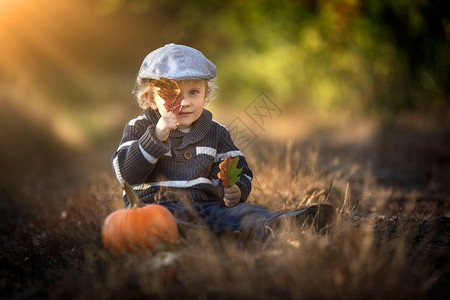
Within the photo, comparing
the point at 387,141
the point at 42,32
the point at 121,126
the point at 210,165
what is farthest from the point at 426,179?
the point at 42,32

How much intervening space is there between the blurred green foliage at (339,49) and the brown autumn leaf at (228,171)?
19.3 ft

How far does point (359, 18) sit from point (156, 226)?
6.85m

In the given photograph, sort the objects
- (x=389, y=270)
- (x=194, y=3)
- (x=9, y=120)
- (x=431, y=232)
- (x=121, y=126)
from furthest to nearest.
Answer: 1. (x=194, y=3)
2. (x=121, y=126)
3. (x=9, y=120)
4. (x=431, y=232)
5. (x=389, y=270)

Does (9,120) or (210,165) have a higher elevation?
(9,120)

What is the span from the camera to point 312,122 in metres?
9.40

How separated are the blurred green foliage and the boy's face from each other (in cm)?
562

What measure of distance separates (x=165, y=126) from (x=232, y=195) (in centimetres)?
61

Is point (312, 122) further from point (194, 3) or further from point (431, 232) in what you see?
point (431, 232)

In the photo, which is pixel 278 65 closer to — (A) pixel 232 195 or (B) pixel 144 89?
(B) pixel 144 89

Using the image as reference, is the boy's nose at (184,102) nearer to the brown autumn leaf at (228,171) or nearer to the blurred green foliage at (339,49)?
the brown autumn leaf at (228,171)

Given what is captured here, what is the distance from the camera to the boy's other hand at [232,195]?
290cm

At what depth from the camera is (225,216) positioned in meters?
2.84

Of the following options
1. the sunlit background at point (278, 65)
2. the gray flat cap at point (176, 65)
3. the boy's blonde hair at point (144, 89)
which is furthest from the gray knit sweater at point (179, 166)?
the sunlit background at point (278, 65)

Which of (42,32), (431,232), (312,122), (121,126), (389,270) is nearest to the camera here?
(389,270)
